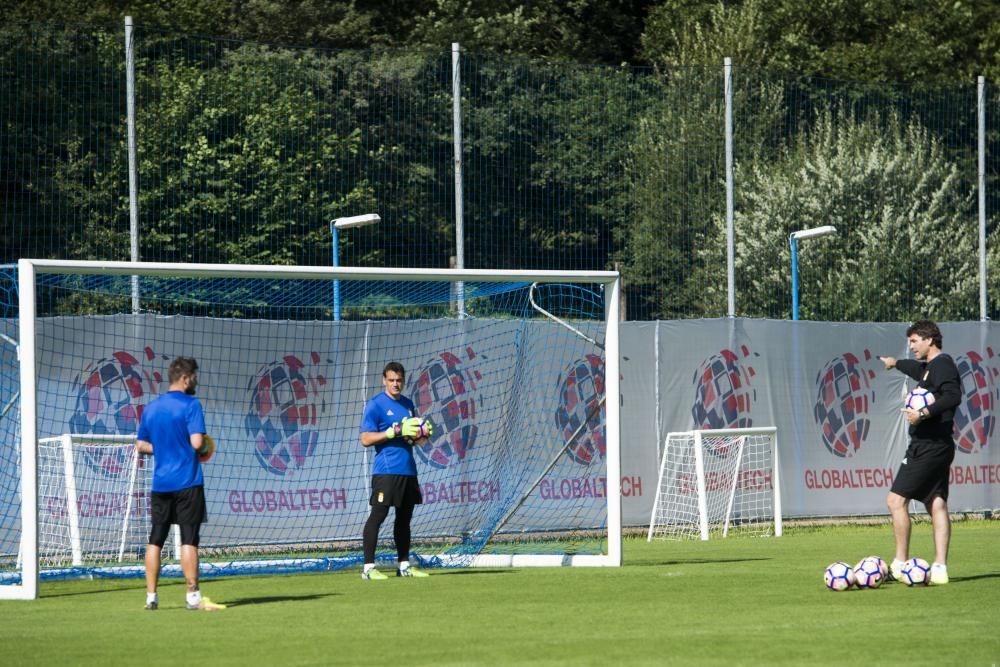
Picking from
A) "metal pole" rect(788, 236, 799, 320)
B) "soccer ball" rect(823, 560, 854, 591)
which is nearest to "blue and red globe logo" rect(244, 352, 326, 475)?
"soccer ball" rect(823, 560, 854, 591)

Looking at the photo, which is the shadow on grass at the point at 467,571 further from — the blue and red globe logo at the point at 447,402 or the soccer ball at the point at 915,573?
the soccer ball at the point at 915,573

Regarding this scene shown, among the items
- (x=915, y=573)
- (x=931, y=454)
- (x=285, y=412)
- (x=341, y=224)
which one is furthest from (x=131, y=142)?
(x=915, y=573)

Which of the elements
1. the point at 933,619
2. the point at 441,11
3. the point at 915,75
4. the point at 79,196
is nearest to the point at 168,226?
the point at 79,196

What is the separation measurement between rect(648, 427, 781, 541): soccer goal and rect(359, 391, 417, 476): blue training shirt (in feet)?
18.5

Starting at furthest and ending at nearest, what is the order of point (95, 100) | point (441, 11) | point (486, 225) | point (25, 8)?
1. point (441, 11)
2. point (25, 8)
3. point (486, 225)
4. point (95, 100)

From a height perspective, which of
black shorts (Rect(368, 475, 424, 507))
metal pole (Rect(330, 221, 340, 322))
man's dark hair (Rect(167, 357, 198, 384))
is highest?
metal pole (Rect(330, 221, 340, 322))

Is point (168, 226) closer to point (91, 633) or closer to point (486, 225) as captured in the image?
point (486, 225)

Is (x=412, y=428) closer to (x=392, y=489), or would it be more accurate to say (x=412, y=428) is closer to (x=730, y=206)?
(x=392, y=489)

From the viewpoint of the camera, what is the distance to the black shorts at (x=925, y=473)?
11375mm

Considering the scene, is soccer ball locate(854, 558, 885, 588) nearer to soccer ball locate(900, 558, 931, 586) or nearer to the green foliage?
soccer ball locate(900, 558, 931, 586)

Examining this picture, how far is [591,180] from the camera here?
19.5m

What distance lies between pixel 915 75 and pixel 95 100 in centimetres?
3285

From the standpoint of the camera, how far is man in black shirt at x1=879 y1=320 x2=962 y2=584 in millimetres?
11328

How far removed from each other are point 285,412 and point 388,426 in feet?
11.2
